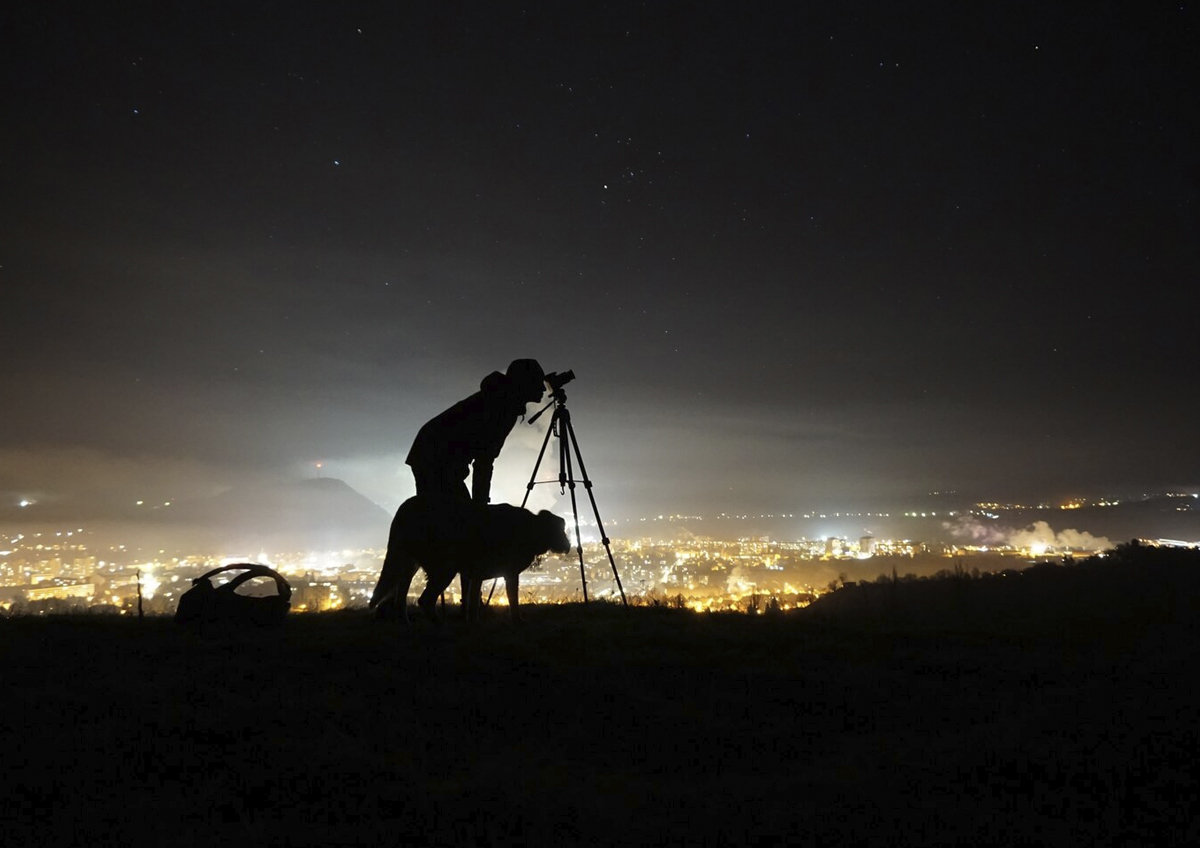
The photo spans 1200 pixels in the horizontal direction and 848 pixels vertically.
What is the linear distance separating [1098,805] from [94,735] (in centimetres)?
474

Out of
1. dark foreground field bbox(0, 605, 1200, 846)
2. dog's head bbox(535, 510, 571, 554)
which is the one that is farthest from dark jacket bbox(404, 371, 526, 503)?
dark foreground field bbox(0, 605, 1200, 846)

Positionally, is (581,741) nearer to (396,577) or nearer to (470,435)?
(396,577)

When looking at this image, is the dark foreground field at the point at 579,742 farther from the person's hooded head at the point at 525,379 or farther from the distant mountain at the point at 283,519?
the distant mountain at the point at 283,519

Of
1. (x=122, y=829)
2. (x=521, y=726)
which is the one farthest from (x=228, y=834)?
(x=521, y=726)

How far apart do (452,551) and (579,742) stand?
401cm

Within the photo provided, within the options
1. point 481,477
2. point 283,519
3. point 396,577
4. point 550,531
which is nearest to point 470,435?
point 481,477

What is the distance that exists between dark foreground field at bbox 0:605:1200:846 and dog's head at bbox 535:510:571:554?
6.09 ft

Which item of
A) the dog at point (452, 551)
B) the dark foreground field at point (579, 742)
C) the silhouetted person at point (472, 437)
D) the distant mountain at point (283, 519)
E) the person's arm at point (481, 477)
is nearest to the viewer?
the dark foreground field at point (579, 742)

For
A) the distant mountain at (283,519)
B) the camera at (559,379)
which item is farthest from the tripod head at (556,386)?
the distant mountain at (283,519)

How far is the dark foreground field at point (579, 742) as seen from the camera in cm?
234

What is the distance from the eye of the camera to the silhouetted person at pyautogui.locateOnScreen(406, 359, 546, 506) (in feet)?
27.0

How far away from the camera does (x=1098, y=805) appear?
2.50m

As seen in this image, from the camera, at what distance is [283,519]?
72250 millimetres

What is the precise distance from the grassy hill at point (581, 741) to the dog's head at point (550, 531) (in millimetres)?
1790
